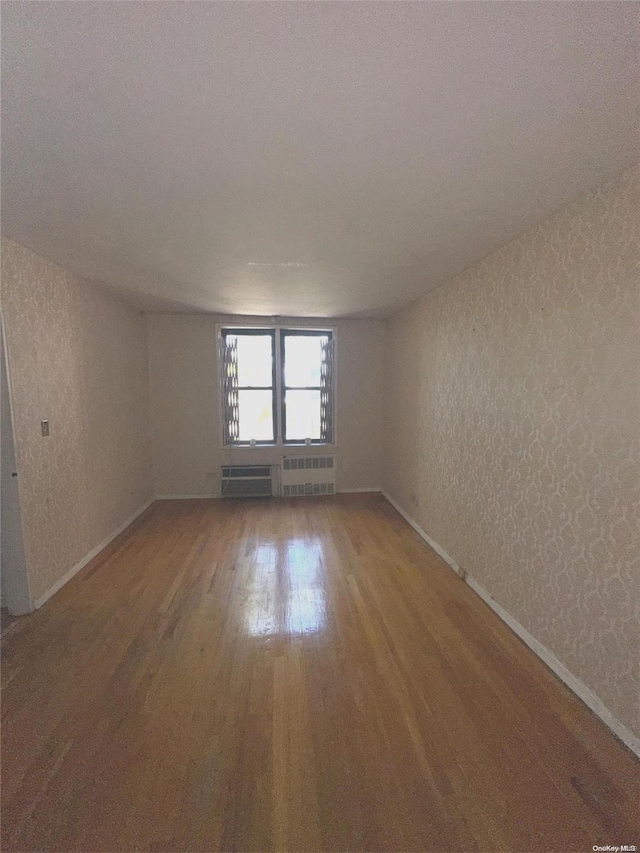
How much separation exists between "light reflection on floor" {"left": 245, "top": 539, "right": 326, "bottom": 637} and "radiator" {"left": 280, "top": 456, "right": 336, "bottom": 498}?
1430mm

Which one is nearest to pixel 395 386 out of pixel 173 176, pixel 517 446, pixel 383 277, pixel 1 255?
pixel 383 277

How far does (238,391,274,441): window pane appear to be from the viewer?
470 cm

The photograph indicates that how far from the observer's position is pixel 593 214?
5.01 ft

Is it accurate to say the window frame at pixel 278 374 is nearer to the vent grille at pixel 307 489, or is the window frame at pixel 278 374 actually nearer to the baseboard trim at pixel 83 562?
the vent grille at pixel 307 489

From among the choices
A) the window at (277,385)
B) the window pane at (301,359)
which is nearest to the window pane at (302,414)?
the window at (277,385)

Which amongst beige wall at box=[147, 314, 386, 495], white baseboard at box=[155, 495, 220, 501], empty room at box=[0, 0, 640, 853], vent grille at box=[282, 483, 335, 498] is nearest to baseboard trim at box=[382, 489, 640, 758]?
empty room at box=[0, 0, 640, 853]

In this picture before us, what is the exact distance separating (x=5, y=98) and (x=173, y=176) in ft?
1.64

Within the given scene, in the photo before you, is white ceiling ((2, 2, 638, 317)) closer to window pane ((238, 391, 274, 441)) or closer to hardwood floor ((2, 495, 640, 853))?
hardwood floor ((2, 495, 640, 853))

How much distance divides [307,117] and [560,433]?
174 centimetres

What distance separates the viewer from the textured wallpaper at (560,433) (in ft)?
4.66

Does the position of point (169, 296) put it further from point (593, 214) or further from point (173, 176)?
point (593, 214)

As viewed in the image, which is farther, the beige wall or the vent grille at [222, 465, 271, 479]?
the vent grille at [222, 465, 271, 479]

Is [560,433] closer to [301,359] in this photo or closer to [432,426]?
[432,426]

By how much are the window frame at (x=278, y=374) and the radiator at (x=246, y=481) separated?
0.30 m
